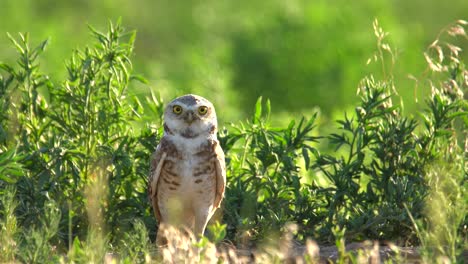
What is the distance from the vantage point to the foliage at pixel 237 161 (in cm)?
778

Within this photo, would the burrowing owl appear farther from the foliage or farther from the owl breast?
the foliage

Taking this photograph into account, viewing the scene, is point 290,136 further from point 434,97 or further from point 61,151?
point 61,151

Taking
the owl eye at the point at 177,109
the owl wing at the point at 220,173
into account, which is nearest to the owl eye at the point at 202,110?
the owl eye at the point at 177,109

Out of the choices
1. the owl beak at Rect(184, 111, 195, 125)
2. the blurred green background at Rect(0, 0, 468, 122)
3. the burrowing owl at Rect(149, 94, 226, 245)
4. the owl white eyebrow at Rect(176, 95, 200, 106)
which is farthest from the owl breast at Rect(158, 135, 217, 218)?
the blurred green background at Rect(0, 0, 468, 122)

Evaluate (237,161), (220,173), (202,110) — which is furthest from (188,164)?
(237,161)

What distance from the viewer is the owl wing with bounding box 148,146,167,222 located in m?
7.65

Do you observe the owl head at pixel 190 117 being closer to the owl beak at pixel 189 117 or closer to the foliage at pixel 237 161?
the owl beak at pixel 189 117

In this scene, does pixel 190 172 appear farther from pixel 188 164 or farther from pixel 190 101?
pixel 190 101

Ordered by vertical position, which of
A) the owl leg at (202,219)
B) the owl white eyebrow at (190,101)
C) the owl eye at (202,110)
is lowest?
the owl leg at (202,219)

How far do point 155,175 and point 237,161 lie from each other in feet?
2.79

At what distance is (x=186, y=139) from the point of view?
7.70 meters

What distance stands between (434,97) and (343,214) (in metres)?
1.06

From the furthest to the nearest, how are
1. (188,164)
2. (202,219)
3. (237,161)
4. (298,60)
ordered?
(298,60) < (237,161) < (202,219) < (188,164)

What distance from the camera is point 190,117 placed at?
25.1 ft
